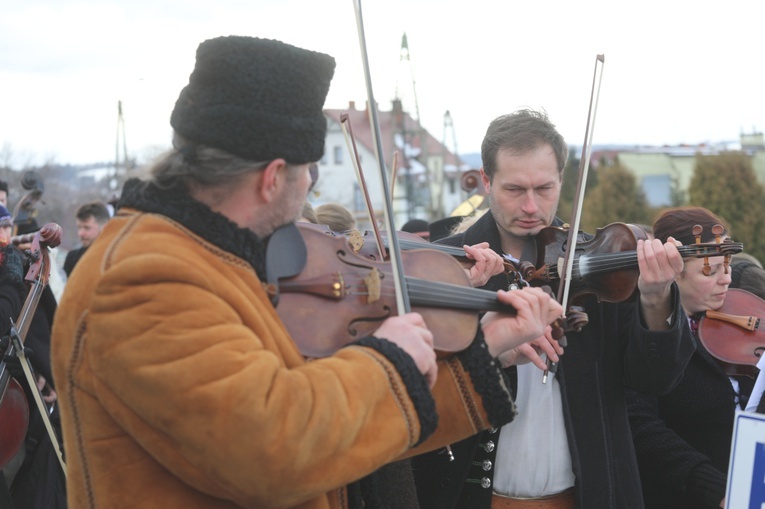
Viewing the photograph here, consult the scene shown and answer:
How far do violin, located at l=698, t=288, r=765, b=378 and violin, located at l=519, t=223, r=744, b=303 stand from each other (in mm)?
512

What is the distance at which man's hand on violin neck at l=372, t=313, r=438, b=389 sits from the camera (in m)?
1.80

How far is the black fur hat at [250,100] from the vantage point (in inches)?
69.2

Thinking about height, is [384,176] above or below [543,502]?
above

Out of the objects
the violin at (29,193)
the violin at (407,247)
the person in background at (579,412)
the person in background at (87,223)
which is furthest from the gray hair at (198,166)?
the person in background at (87,223)

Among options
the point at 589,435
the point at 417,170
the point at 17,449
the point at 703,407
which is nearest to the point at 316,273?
the point at 589,435

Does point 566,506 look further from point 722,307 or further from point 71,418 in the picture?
point 71,418

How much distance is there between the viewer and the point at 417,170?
32969mm

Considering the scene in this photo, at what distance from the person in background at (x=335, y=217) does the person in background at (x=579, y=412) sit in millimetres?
1317

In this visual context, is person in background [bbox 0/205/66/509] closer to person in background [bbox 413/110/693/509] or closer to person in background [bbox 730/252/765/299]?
person in background [bbox 413/110/693/509]

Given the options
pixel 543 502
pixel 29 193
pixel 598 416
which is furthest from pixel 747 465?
pixel 29 193

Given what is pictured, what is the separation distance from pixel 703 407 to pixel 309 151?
2.16 meters

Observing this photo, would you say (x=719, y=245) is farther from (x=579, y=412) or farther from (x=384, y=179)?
(x=384, y=179)

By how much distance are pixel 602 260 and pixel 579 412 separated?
0.50 metres

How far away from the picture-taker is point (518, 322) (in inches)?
84.4
